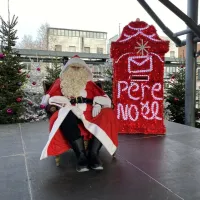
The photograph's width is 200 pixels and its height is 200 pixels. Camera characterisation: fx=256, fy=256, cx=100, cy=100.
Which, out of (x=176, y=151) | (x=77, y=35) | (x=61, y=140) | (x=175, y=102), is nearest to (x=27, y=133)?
(x=61, y=140)

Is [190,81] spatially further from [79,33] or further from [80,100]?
[79,33]

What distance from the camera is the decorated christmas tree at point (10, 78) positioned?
5.66 meters

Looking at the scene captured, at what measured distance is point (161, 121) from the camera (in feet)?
13.6

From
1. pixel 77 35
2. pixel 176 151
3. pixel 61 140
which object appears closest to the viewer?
pixel 61 140

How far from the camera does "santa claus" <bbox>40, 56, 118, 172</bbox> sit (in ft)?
8.53

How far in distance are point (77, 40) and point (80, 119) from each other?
962 inches

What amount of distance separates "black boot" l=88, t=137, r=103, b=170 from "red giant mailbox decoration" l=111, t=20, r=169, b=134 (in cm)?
156

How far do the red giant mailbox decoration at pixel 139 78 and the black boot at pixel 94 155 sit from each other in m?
1.56

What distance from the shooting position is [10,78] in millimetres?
5727

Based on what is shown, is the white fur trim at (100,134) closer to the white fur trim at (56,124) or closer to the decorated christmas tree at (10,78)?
the white fur trim at (56,124)

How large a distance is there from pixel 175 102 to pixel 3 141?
4201 millimetres

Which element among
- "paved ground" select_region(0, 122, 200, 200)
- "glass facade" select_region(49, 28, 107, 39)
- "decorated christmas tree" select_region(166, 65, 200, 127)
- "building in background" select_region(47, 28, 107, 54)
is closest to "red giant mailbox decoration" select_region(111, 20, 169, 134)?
"paved ground" select_region(0, 122, 200, 200)

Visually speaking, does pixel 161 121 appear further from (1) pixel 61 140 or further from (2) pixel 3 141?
(2) pixel 3 141

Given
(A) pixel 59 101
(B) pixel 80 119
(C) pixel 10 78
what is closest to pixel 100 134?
(B) pixel 80 119
